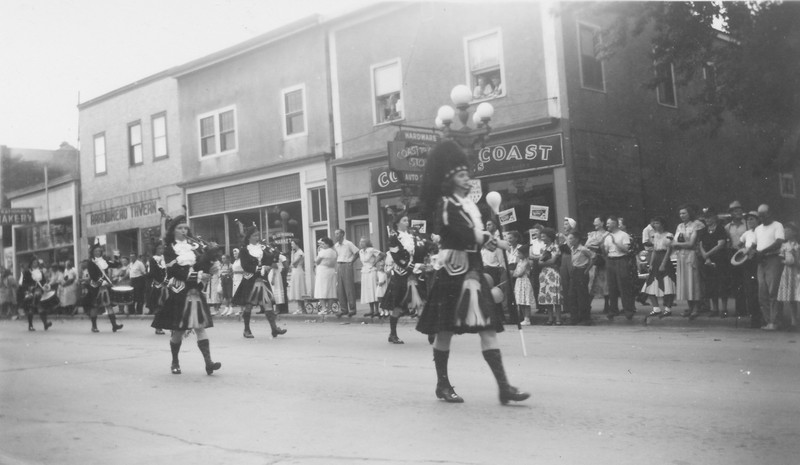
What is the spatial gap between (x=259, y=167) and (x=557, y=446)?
73.5ft

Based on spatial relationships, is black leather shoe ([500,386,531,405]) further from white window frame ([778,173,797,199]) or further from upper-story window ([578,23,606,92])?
white window frame ([778,173,797,199])

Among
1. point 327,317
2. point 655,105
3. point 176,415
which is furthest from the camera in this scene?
point 655,105

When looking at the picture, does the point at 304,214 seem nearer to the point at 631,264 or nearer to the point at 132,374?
the point at 631,264

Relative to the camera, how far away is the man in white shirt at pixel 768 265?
470 inches

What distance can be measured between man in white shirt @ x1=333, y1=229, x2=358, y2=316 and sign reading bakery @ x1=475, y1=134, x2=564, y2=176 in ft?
12.2

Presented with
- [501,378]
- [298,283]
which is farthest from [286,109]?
[501,378]

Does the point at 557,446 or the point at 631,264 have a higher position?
the point at 631,264

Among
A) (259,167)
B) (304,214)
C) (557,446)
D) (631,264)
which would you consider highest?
(259,167)

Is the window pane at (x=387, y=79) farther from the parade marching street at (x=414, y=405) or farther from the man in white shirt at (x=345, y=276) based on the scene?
the parade marching street at (x=414, y=405)

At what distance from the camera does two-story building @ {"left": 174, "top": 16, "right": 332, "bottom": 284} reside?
2500cm

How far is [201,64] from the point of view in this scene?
93.6 feet

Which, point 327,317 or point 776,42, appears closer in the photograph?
point 776,42

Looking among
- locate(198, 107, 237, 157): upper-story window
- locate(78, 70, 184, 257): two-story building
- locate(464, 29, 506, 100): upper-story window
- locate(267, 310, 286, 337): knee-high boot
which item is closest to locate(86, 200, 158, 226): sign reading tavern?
locate(78, 70, 184, 257): two-story building

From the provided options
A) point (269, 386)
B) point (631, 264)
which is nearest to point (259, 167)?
point (631, 264)
